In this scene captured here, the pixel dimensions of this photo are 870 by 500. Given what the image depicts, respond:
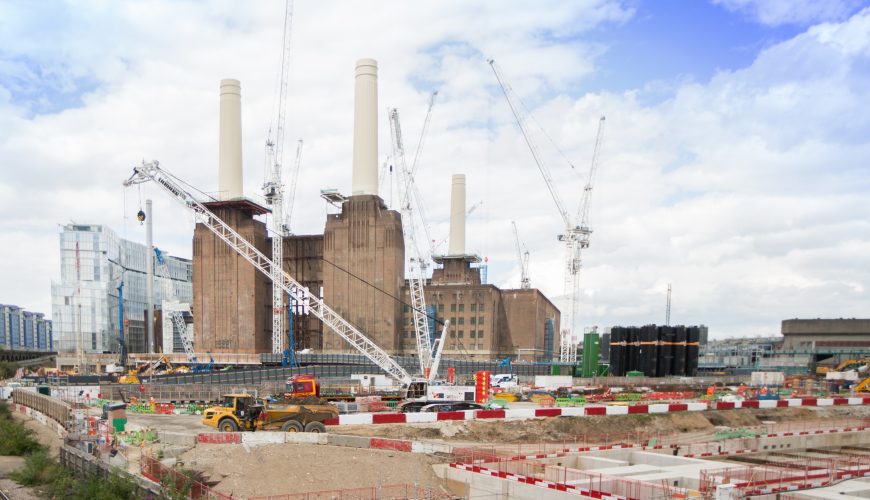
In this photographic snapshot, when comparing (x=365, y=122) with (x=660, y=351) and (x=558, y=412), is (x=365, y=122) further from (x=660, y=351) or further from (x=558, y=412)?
(x=558, y=412)

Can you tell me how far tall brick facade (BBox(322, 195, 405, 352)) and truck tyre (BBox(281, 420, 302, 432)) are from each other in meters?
70.3

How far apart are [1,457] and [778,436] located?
43.9m

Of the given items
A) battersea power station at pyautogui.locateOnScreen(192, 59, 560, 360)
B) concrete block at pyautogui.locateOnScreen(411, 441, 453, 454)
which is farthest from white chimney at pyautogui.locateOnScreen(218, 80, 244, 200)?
concrete block at pyautogui.locateOnScreen(411, 441, 453, 454)

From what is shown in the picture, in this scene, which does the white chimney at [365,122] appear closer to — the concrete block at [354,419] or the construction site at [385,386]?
the construction site at [385,386]

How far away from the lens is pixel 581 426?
39312 millimetres

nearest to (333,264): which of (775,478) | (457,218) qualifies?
(457,218)

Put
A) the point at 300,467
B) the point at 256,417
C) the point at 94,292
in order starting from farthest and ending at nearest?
the point at 94,292
the point at 256,417
the point at 300,467

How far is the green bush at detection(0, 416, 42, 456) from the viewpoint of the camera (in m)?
35.3

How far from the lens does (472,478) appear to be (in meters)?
23.0

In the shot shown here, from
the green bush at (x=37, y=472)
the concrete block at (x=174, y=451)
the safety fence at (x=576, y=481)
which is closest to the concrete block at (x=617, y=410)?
the safety fence at (x=576, y=481)

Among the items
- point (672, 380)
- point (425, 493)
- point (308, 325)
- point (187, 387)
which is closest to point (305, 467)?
point (425, 493)

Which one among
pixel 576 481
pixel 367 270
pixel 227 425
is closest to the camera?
pixel 576 481

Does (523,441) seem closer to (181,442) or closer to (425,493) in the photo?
(425,493)

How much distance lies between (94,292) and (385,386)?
112 metres
